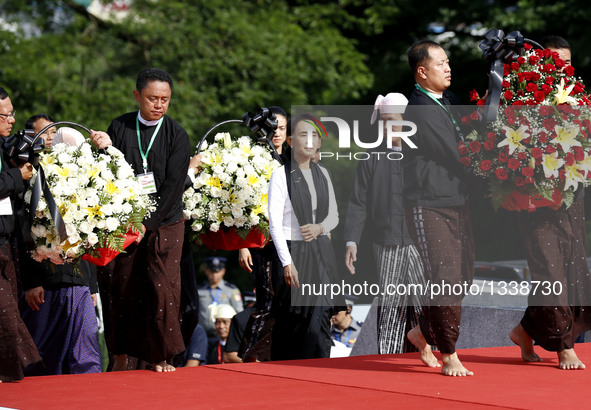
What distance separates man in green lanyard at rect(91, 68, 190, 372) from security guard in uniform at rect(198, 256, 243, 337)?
5.10 m

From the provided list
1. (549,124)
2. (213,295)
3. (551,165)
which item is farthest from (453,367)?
(213,295)

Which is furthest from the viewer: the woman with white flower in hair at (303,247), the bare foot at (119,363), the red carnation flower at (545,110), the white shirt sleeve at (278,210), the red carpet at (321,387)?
the woman with white flower in hair at (303,247)

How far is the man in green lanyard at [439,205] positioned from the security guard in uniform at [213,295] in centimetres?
581

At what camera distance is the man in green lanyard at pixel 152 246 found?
19.7ft

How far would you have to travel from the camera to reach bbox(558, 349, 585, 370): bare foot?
18.7ft

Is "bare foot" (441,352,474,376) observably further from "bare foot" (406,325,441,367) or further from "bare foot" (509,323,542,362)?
"bare foot" (509,323,542,362)

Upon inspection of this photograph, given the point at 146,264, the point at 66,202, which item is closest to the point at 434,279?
the point at 146,264

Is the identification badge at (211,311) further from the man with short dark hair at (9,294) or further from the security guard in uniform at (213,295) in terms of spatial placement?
the man with short dark hair at (9,294)

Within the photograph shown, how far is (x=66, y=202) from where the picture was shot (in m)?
5.72

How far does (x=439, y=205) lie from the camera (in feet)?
18.5

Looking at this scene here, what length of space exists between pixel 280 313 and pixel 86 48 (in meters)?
11.3

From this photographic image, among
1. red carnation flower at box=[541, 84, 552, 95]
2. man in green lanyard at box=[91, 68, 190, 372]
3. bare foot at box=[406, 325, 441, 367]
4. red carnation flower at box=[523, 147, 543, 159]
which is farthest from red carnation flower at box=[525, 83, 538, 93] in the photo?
man in green lanyard at box=[91, 68, 190, 372]

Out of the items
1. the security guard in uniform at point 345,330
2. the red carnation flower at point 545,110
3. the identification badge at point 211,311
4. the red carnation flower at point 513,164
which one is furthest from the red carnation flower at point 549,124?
the identification badge at point 211,311

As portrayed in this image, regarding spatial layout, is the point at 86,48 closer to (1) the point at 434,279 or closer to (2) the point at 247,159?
(2) the point at 247,159
